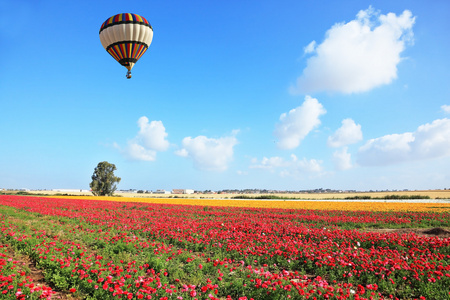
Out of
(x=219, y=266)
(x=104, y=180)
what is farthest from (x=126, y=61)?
(x=104, y=180)

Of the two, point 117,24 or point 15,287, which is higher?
point 117,24

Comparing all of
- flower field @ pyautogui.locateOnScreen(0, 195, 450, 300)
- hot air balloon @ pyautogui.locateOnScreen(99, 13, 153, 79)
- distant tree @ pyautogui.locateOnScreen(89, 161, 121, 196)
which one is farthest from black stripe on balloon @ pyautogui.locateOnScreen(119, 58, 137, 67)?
distant tree @ pyautogui.locateOnScreen(89, 161, 121, 196)

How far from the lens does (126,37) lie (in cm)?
2477

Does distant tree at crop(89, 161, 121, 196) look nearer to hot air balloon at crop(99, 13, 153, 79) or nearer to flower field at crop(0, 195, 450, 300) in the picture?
hot air balloon at crop(99, 13, 153, 79)

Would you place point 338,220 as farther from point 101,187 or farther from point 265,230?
point 101,187

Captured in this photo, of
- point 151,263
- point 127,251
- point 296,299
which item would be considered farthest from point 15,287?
point 296,299

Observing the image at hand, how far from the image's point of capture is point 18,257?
9.09 m

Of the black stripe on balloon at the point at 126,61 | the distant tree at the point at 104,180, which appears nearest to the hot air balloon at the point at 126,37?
the black stripe on balloon at the point at 126,61

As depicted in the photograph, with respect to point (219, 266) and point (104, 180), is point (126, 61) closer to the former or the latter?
point (219, 266)

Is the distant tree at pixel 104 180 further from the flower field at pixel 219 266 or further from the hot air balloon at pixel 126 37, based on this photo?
the flower field at pixel 219 266

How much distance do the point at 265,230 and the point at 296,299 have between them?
771cm

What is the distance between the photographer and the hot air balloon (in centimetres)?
2462

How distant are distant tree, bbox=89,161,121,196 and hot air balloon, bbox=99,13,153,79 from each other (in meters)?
69.4

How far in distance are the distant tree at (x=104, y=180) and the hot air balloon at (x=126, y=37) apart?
6939 cm
